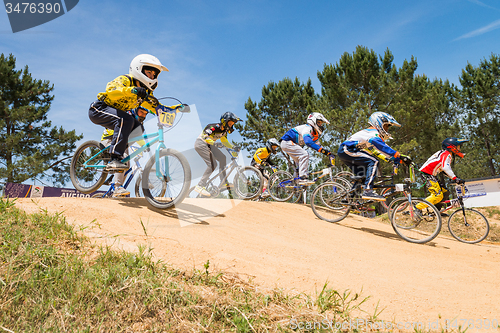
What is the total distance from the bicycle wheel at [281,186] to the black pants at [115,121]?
5.42 metres

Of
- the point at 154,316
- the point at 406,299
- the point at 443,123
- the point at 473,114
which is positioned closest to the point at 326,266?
the point at 406,299

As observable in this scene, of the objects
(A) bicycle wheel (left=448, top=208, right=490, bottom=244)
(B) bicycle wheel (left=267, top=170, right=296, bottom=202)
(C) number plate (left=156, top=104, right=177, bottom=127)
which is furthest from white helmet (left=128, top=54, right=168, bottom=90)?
(A) bicycle wheel (left=448, top=208, right=490, bottom=244)

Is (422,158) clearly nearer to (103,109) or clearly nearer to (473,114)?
(473,114)

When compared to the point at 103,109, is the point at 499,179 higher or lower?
higher

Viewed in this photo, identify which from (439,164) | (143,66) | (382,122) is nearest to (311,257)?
(143,66)

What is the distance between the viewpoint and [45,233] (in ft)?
8.98

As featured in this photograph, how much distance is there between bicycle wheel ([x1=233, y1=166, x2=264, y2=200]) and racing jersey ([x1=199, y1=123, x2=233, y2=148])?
910mm

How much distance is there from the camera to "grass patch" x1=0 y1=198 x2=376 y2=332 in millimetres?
1871

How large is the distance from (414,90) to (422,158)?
4.65 metres

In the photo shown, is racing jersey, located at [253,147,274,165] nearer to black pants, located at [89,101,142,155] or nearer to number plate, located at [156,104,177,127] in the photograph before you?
number plate, located at [156,104,177,127]

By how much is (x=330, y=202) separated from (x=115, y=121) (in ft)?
15.1

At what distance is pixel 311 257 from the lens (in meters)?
3.47

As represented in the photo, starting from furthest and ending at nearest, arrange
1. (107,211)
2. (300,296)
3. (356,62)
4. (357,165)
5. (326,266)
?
(356,62), (357,165), (107,211), (326,266), (300,296)

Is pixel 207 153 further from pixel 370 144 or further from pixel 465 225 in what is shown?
pixel 465 225
